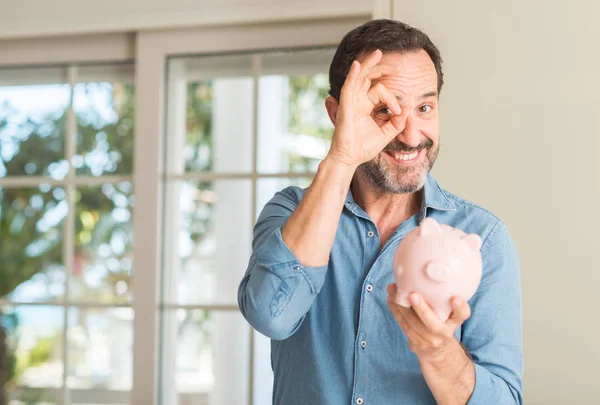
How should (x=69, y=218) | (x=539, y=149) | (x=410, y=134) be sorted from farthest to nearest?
(x=69, y=218)
(x=539, y=149)
(x=410, y=134)

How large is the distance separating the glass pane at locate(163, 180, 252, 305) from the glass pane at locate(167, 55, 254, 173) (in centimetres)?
8

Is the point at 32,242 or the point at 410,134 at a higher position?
Result: the point at 410,134

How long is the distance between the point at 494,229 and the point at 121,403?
1832mm

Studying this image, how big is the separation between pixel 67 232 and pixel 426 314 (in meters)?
1.96

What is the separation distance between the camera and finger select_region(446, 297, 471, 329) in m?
1.09

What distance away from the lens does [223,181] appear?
102 inches

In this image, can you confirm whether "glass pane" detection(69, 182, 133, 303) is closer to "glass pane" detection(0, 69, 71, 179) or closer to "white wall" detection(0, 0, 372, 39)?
"glass pane" detection(0, 69, 71, 179)

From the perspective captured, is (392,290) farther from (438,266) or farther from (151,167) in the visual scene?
(151,167)

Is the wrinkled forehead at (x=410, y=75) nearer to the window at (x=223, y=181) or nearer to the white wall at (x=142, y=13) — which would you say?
the white wall at (x=142, y=13)

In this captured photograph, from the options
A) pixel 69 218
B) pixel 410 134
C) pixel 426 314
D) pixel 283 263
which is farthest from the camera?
pixel 69 218

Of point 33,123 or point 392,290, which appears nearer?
point 392,290

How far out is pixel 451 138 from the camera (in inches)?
80.5

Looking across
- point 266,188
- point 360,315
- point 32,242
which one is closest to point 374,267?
point 360,315

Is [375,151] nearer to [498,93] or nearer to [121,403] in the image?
[498,93]
